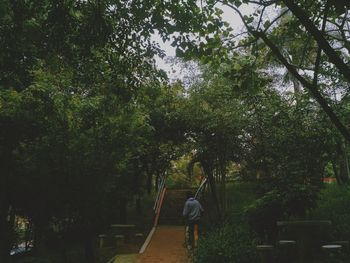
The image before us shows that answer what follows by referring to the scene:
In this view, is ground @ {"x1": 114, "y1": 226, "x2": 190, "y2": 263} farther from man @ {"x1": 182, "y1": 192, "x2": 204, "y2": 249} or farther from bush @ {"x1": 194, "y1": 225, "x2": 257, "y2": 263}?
bush @ {"x1": 194, "y1": 225, "x2": 257, "y2": 263}

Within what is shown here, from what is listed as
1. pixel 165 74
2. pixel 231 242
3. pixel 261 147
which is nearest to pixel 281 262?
pixel 231 242

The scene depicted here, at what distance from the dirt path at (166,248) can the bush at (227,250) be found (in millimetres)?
1346

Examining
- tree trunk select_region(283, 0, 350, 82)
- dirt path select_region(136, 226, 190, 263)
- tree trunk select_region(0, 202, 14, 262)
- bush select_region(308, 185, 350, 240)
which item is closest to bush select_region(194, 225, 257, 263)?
dirt path select_region(136, 226, 190, 263)

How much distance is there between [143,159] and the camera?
2055cm

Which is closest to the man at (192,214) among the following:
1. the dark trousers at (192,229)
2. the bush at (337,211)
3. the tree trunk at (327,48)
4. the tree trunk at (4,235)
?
the dark trousers at (192,229)

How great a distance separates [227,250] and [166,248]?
15.2 feet

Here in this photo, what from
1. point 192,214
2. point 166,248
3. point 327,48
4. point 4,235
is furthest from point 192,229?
point 327,48

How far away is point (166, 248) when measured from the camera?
47.8 ft

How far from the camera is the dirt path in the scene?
41.4 feet

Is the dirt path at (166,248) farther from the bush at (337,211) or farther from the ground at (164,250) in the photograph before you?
the bush at (337,211)

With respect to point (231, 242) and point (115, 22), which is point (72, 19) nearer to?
point (115, 22)

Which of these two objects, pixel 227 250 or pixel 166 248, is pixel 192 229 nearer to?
pixel 166 248

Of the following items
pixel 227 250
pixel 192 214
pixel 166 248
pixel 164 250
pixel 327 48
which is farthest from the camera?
pixel 166 248

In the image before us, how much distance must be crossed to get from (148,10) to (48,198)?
766cm
